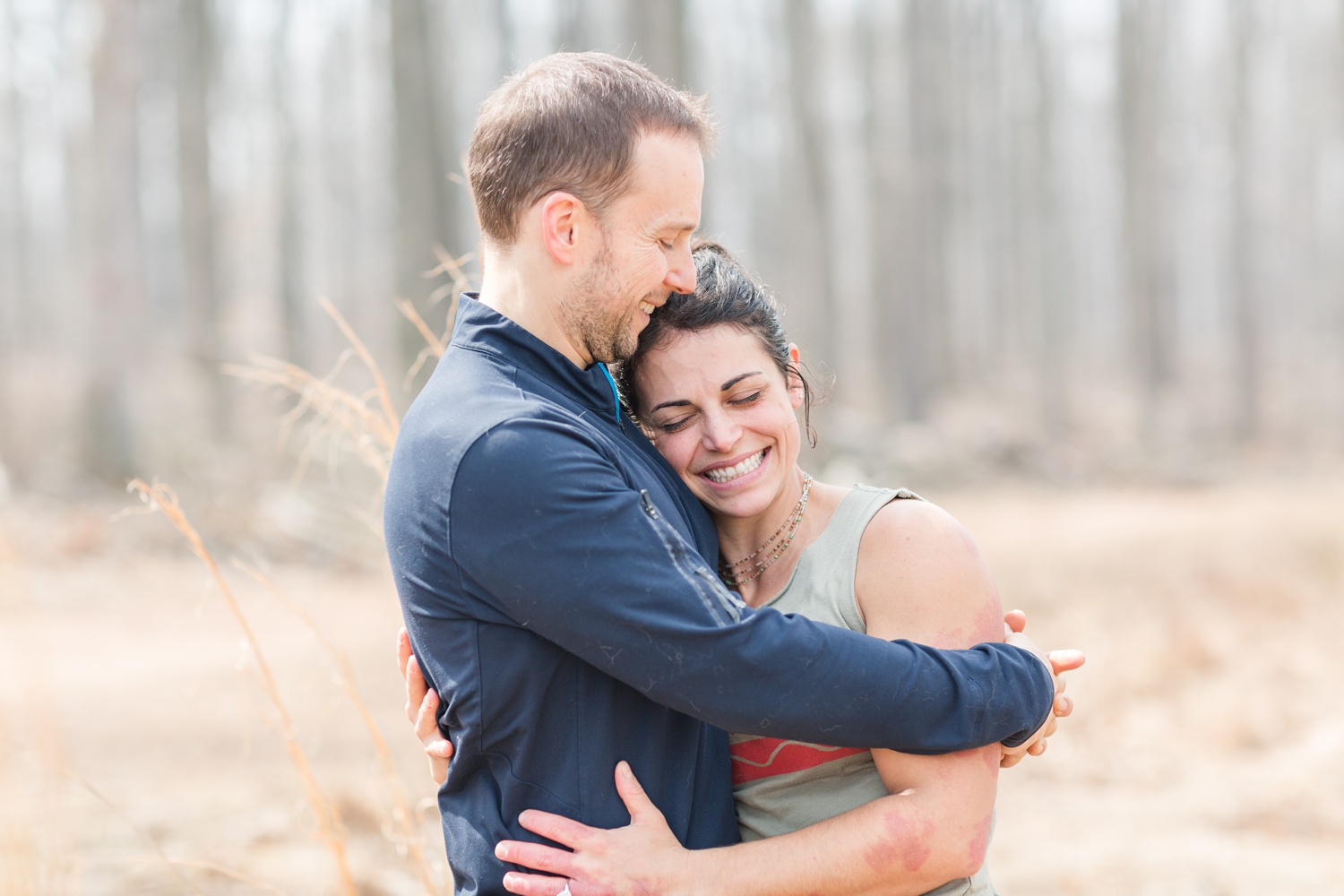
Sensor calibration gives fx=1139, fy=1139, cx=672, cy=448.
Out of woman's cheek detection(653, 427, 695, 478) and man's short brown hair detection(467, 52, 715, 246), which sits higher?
man's short brown hair detection(467, 52, 715, 246)

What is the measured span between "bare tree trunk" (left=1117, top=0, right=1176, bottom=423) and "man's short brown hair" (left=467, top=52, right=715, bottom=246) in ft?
71.1

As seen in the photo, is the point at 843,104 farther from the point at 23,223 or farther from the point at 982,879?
the point at 982,879

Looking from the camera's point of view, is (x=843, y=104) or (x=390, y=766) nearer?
(x=390, y=766)

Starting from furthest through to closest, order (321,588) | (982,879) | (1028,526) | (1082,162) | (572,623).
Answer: (1082,162) < (1028,526) < (321,588) < (982,879) < (572,623)

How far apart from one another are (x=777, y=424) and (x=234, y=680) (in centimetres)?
605

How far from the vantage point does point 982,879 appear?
2.07 metres

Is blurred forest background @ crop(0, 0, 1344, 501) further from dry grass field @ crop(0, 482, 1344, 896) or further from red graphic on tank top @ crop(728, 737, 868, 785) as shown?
red graphic on tank top @ crop(728, 737, 868, 785)

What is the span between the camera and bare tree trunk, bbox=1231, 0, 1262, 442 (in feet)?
69.5

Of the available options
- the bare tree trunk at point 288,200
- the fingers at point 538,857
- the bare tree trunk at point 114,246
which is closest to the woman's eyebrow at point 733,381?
the fingers at point 538,857

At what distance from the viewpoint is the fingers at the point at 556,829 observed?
176 cm

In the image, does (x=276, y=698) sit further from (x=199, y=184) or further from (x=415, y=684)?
→ (x=199, y=184)

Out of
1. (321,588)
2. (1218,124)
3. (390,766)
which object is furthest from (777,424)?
(1218,124)

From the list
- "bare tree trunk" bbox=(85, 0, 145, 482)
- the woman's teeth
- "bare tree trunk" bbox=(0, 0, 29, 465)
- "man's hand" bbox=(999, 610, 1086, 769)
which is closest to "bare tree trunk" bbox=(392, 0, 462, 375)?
"bare tree trunk" bbox=(85, 0, 145, 482)

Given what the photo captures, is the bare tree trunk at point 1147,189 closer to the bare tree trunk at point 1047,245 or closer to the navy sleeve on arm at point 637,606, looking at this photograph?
the bare tree trunk at point 1047,245
